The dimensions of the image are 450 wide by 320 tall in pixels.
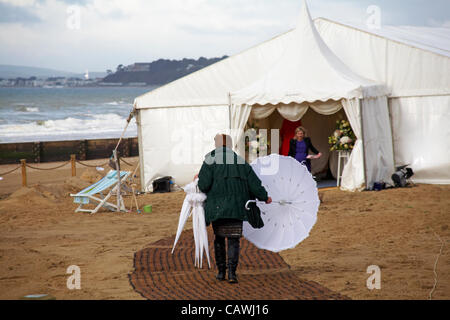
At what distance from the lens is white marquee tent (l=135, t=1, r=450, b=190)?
1138 cm

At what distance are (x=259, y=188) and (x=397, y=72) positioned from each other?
8.19 metres

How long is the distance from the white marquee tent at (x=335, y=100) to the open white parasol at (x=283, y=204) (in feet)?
18.7

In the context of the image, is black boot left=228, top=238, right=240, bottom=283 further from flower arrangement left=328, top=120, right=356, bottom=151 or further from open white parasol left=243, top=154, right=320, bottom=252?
flower arrangement left=328, top=120, right=356, bottom=151

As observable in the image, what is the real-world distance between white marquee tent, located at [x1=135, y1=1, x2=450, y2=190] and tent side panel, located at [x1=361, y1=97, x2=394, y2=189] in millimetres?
20

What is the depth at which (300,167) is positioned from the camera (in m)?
5.67

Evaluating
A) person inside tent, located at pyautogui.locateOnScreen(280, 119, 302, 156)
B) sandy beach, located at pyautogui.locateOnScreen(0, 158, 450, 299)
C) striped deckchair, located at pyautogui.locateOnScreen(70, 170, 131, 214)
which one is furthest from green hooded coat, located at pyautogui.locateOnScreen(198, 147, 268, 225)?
person inside tent, located at pyautogui.locateOnScreen(280, 119, 302, 156)

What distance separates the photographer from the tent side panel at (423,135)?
1195 cm

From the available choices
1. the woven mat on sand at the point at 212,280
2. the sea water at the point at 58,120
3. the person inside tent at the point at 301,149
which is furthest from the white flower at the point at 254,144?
the sea water at the point at 58,120

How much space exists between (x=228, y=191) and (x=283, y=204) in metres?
0.71

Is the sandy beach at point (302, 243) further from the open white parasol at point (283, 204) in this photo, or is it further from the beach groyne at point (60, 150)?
the beach groyne at point (60, 150)

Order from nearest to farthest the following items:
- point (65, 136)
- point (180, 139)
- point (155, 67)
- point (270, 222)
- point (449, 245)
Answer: point (270, 222) → point (449, 245) → point (180, 139) → point (65, 136) → point (155, 67)

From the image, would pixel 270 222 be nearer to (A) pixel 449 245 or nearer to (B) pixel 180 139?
(A) pixel 449 245
